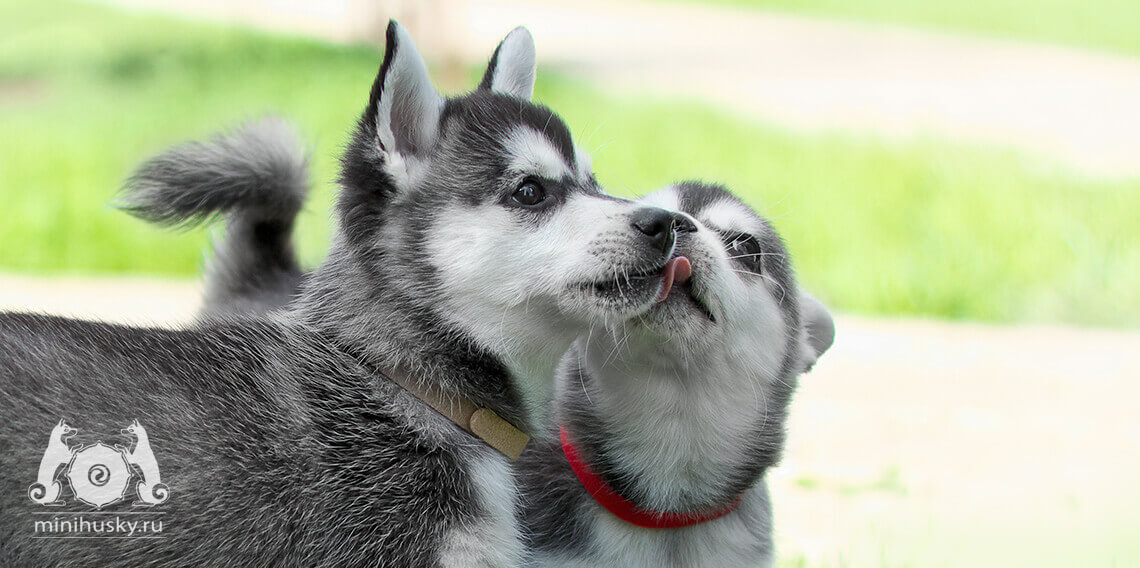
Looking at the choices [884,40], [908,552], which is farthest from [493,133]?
[884,40]

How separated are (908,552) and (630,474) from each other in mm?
1637

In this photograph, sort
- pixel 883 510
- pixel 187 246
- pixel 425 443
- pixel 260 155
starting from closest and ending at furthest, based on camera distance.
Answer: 1. pixel 425 443
2. pixel 260 155
3. pixel 883 510
4. pixel 187 246

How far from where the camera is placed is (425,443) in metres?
3.09

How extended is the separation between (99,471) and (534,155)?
4.85 ft

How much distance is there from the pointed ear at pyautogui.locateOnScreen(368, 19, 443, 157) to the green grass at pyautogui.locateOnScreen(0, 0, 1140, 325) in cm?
378

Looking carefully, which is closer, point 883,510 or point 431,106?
point 431,106

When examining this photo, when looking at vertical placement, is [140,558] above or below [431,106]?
below

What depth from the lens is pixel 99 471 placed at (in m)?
2.84

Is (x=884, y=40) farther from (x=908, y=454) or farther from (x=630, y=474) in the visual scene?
(x=630, y=474)

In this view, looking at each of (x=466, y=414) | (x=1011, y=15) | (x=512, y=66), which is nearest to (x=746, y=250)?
(x=512, y=66)

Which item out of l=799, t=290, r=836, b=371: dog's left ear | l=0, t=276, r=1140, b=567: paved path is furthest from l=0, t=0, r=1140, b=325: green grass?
l=799, t=290, r=836, b=371: dog's left ear

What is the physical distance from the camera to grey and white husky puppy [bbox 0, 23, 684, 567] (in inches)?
112

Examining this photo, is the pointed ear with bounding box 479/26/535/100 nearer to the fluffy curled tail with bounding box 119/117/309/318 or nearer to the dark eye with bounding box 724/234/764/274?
the dark eye with bounding box 724/234/764/274

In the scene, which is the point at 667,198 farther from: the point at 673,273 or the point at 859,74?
the point at 859,74
